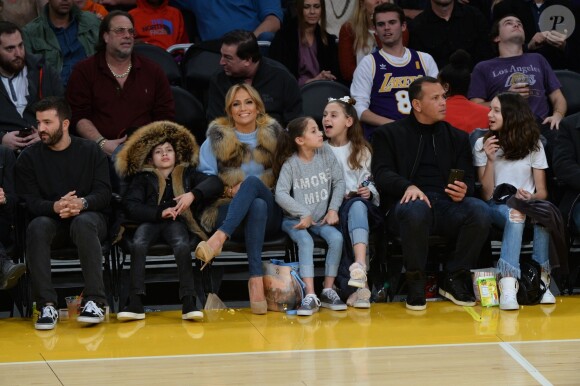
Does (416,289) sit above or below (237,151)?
below

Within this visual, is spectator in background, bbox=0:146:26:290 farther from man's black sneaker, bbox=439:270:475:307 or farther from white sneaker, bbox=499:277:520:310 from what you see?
white sneaker, bbox=499:277:520:310

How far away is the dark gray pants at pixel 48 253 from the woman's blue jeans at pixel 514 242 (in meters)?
2.39

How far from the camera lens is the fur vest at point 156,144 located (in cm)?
768

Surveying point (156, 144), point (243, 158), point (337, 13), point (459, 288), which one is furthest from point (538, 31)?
point (156, 144)

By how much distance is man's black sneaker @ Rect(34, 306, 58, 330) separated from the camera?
7.07 metres

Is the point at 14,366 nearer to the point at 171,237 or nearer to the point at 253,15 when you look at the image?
the point at 171,237

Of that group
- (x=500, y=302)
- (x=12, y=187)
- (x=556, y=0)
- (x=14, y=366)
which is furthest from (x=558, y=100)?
(x=14, y=366)

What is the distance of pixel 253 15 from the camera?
994 cm

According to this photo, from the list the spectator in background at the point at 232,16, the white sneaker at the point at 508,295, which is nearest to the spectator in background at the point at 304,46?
the spectator in background at the point at 232,16

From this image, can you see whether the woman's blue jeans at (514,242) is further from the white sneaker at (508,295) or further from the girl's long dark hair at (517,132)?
the girl's long dark hair at (517,132)

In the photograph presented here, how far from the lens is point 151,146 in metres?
7.71

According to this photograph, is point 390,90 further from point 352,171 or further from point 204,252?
point 204,252

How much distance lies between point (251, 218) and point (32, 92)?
1.84 meters

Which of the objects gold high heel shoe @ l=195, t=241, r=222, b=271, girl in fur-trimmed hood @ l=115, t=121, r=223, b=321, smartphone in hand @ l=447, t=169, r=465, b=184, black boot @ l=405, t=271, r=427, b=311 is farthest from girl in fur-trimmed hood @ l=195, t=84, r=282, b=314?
smartphone in hand @ l=447, t=169, r=465, b=184
